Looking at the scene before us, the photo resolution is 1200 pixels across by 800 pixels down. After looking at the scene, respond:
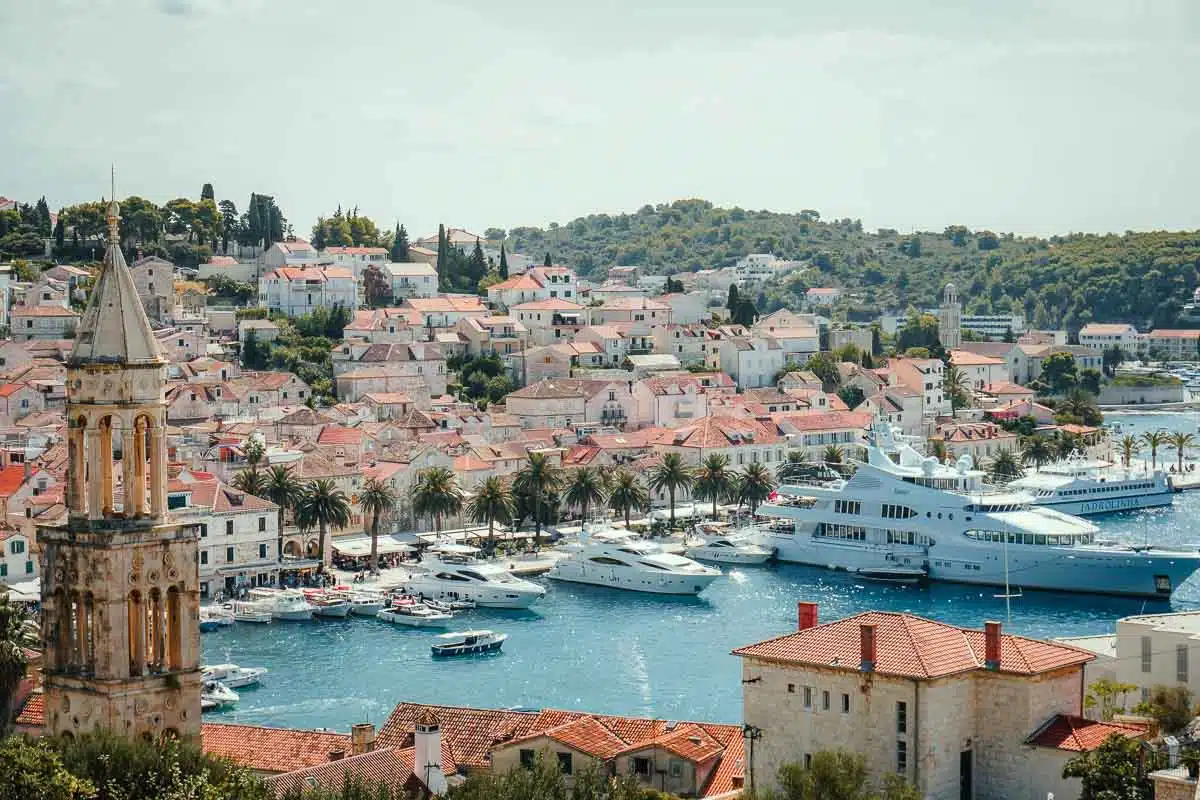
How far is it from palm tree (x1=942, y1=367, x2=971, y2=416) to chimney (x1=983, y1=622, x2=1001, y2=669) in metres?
93.7

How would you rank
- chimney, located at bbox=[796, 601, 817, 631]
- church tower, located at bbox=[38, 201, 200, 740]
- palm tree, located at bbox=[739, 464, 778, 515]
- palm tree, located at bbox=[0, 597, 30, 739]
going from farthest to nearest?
palm tree, located at bbox=[739, 464, 778, 515]
chimney, located at bbox=[796, 601, 817, 631]
palm tree, located at bbox=[0, 597, 30, 739]
church tower, located at bbox=[38, 201, 200, 740]

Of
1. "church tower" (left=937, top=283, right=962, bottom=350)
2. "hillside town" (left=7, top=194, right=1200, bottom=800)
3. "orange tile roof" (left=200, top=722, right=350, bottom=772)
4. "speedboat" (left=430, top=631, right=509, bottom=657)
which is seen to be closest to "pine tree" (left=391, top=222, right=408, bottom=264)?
"hillside town" (left=7, top=194, right=1200, bottom=800)

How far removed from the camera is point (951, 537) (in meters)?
75.0

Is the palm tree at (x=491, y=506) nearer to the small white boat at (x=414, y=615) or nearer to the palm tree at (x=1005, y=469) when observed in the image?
the small white boat at (x=414, y=615)

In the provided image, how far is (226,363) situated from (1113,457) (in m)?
47.4

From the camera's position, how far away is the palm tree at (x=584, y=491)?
7975cm

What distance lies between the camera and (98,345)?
2394 cm

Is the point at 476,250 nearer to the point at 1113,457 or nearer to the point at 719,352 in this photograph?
the point at 719,352

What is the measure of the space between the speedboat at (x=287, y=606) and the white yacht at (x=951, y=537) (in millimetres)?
21882

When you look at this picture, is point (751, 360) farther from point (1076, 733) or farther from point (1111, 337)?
point (1076, 733)

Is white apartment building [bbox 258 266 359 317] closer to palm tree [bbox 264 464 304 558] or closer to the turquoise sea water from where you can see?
palm tree [bbox 264 464 304 558]

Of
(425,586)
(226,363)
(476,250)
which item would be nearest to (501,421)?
(226,363)

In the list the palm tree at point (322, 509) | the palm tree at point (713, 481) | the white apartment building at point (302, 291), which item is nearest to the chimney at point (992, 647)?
the palm tree at point (322, 509)

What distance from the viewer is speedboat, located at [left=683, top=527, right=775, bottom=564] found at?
76562mm
